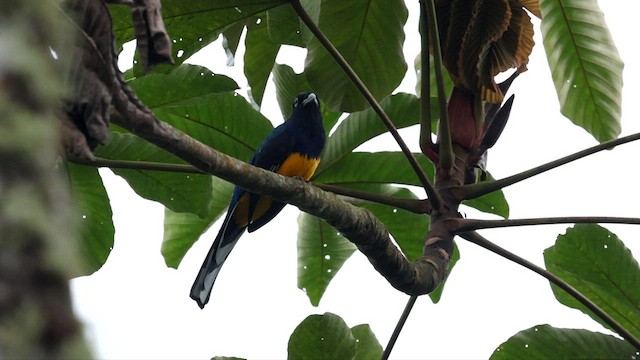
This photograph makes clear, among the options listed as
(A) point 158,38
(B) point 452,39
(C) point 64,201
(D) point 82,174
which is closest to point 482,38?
(B) point 452,39

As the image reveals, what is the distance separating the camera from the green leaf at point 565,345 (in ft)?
8.32

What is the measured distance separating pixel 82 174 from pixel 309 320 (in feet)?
3.02

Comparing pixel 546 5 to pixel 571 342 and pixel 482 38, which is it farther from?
pixel 571 342

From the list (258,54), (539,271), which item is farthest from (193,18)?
(539,271)

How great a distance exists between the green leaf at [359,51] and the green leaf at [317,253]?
0.61 metres

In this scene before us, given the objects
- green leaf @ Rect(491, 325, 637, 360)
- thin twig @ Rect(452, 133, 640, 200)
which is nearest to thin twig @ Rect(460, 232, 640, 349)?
green leaf @ Rect(491, 325, 637, 360)

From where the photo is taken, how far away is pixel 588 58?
2.96m

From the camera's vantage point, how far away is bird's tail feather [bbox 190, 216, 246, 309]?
3295 millimetres

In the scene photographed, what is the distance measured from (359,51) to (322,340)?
3.55ft

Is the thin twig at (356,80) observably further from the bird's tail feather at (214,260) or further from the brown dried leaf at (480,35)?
the bird's tail feather at (214,260)

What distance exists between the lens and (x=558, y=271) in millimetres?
2855

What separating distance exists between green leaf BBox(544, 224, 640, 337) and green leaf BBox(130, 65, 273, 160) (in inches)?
46.3

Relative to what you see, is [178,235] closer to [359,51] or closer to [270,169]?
[270,169]

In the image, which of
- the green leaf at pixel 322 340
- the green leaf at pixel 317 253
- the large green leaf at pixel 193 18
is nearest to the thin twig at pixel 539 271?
the green leaf at pixel 322 340
